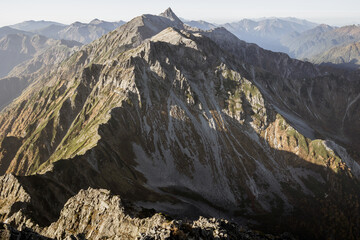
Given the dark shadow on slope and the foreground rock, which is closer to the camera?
the foreground rock

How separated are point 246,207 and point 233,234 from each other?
111 m

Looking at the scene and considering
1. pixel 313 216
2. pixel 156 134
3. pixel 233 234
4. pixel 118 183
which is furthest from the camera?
pixel 156 134

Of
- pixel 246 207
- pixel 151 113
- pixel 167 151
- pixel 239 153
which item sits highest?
pixel 151 113

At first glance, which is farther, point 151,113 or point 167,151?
point 151,113

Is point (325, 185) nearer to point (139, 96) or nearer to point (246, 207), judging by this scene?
point (246, 207)

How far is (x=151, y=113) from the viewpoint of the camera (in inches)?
7534

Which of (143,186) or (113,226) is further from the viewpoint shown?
(143,186)

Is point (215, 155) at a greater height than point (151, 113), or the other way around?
point (151, 113)

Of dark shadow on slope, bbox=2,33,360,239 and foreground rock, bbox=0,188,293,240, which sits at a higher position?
foreground rock, bbox=0,188,293,240

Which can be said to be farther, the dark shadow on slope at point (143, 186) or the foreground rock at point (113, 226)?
the dark shadow on slope at point (143, 186)

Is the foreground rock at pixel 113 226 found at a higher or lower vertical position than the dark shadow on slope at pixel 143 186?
higher

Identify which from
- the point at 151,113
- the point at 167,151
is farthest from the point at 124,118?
the point at 167,151

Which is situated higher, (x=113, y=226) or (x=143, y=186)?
(x=113, y=226)

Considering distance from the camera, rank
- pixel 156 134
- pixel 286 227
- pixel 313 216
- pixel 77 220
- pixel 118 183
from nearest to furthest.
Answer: pixel 77 220 → pixel 118 183 → pixel 286 227 → pixel 313 216 → pixel 156 134
